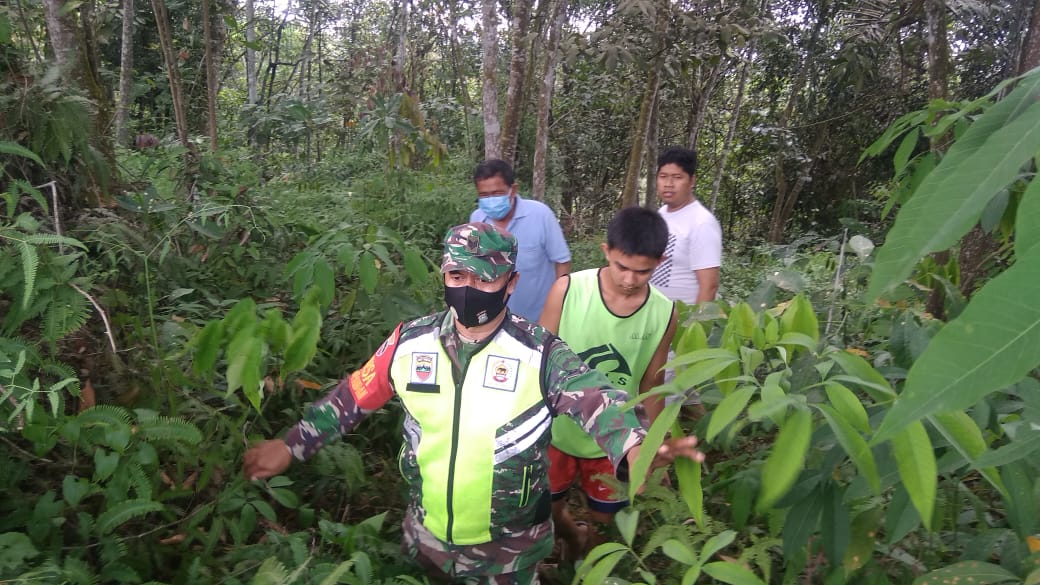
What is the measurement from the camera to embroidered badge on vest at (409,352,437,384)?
1806 millimetres

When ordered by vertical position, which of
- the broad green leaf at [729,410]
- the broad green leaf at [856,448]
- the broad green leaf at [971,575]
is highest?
the broad green leaf at [729,410]

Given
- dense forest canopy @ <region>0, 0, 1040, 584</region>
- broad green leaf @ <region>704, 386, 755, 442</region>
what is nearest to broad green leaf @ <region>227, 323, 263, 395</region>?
dense forest canopy @ <region>0, 0, 1040, 584</region>

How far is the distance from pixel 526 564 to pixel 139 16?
36.9ft

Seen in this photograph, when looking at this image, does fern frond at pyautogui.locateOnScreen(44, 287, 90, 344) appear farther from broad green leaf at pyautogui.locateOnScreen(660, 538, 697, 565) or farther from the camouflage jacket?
broad green leaf at pyautogui.locateOnScreen(660, 538, 697, 565)

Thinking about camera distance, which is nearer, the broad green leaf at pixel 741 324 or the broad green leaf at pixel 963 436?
the broad green leaf at pixel 963 436

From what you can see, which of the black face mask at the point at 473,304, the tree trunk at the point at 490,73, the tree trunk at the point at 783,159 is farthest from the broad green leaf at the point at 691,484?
the tree trunk at the point at 783,159

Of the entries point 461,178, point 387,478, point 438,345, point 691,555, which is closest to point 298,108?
point 461,178

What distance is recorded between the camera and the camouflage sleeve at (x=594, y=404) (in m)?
1.58

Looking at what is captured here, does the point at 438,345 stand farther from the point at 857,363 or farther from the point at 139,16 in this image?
the point at 139,16

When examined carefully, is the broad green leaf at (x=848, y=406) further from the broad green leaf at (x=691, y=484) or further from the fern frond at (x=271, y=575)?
the fern frond at (x=271, y=575)

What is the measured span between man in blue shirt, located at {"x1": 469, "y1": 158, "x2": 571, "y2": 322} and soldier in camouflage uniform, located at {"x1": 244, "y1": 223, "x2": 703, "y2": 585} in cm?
169

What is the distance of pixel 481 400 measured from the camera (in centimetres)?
177

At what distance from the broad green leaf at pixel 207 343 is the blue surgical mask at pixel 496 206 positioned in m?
1.88

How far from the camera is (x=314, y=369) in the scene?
3.19 metres
